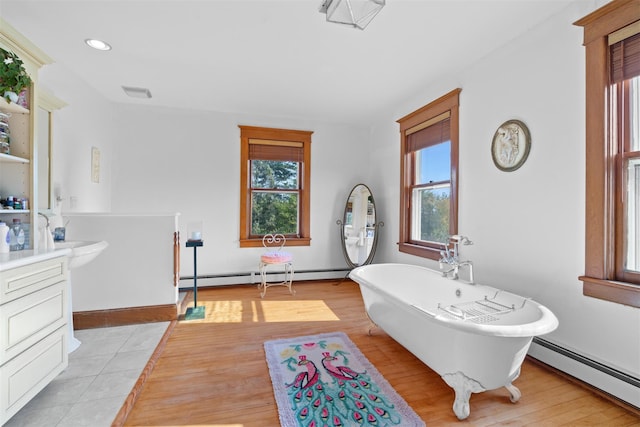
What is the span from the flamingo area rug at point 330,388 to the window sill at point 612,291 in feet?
4.46

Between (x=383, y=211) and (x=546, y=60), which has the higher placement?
(x=546, y=60)

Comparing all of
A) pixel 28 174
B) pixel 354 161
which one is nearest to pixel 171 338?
pixel 28 174

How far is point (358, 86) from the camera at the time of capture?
3.35 metres

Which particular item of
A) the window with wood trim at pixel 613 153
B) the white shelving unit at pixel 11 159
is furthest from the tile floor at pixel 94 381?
the window with wood trim at pixel 613 153

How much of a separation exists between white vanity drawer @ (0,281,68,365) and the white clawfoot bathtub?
2.11 m

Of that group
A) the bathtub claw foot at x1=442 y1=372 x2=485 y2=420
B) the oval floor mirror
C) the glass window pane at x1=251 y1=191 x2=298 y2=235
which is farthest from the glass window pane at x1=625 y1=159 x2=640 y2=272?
the glass window pane at x1=251 y1=191 x2=298 y2=235

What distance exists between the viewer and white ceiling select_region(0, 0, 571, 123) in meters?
2.04

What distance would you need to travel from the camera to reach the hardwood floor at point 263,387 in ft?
5.43

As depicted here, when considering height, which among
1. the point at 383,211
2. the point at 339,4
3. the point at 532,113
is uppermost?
the point at 339,4

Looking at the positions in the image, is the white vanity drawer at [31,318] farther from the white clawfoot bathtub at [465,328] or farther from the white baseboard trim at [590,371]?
the white baseboard trim at [590,371]

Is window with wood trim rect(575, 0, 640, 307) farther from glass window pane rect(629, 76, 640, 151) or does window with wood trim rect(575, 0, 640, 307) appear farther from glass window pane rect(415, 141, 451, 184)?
glass window pane rect(415, 141, 451, 184)

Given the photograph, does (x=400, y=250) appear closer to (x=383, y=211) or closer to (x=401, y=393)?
(x=383, y=211)

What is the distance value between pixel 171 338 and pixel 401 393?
2006 millimetres

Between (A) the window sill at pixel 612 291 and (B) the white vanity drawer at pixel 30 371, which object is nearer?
(B) the white vanity drawer at pixel 30 371
